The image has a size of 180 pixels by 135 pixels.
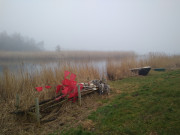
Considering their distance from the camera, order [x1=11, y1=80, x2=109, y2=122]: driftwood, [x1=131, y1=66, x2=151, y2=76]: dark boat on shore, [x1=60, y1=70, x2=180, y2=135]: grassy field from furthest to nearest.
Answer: [x1=131, y1=66, x2=151, y2=76]: dark boat on shore < [x1=11, y1=80, x2=109, y2=122]: driftwood < [x1=60, y1=70, x2=180, y2=135]: grassy field

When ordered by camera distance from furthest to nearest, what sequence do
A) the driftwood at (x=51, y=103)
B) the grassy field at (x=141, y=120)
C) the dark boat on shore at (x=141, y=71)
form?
the dark boat on shore at (x=141, y=71), the driftwood at (x=51, y=103), the grassy field at (x=141, y=120)

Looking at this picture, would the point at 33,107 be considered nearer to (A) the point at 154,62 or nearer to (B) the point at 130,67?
(B) the point at 130,67

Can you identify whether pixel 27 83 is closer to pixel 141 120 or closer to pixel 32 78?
pixel 32 78

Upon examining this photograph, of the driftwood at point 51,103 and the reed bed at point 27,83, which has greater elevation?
the reed bed at point 27,83

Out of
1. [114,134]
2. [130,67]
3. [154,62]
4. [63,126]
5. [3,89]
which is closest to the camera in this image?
[114,134]

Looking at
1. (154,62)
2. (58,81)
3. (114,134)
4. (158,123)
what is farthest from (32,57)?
(154,62)

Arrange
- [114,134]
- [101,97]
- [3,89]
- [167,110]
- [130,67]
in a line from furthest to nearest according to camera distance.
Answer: [130,67] < [101,97] < [3,89] < [167,110] < [114,134]

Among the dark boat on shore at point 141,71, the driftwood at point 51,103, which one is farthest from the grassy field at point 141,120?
the dark boat on shore at point 141,71

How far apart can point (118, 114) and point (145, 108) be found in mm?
657

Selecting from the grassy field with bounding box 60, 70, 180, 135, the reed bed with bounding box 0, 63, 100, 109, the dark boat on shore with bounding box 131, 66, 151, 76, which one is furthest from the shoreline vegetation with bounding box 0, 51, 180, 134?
the dark boat on shore with bounding box 131, 66, 151, 76

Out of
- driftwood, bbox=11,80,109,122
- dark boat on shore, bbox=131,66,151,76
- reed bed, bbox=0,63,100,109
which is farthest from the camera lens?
dark boat on shore, bbox=131,66,151,76

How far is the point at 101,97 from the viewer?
4.87 meters

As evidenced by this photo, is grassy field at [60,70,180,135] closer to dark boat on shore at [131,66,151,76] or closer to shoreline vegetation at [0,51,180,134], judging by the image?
shoreline vegetation at [0,51,180,134]

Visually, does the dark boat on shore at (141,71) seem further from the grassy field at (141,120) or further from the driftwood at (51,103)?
the grassy field at (141,120)
